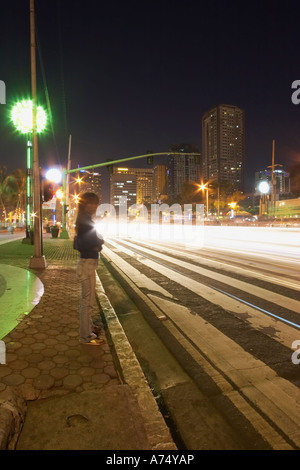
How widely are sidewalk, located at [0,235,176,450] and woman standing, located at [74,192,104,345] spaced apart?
26 centimetres

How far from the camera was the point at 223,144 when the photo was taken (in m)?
168

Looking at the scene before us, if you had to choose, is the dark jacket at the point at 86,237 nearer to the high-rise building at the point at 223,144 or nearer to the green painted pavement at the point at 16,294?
the green painted pavement at the point at 16,294

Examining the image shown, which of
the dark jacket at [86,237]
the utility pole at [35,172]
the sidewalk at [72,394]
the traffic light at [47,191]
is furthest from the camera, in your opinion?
the traffic light at [47,191]

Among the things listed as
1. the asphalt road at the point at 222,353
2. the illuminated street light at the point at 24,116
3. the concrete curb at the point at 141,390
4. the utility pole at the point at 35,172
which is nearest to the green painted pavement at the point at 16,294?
the utility pole at the point at 35,172

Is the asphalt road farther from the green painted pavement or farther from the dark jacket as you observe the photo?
the green painted pavement

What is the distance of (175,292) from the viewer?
7.27 m

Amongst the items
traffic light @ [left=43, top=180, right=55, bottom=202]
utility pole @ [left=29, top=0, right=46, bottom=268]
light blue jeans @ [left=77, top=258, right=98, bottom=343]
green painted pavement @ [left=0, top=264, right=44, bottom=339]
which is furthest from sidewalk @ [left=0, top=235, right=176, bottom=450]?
traffic light @ [left=43, top=180, right=55, bottom=202]

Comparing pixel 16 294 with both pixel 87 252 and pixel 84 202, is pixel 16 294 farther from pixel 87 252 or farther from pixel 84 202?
pixel 84 202

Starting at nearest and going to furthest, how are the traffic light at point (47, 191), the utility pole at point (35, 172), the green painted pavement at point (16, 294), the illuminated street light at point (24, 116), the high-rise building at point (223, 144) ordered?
the green painted pavement at point (16, 294), the utility pole at point (35, 172), the traffic light at point (47, 191), the illuminated street light at point (24, 116), the high-rise building at point (223, 144)

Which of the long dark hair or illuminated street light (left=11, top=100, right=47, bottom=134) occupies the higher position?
illuminated street light (left=11, top=100, right=47, bottom=134)

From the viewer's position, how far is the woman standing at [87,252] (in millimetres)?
3973

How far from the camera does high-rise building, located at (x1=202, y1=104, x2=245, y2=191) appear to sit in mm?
165500

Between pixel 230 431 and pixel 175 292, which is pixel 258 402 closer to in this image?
pixel 230 431

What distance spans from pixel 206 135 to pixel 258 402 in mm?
184990
